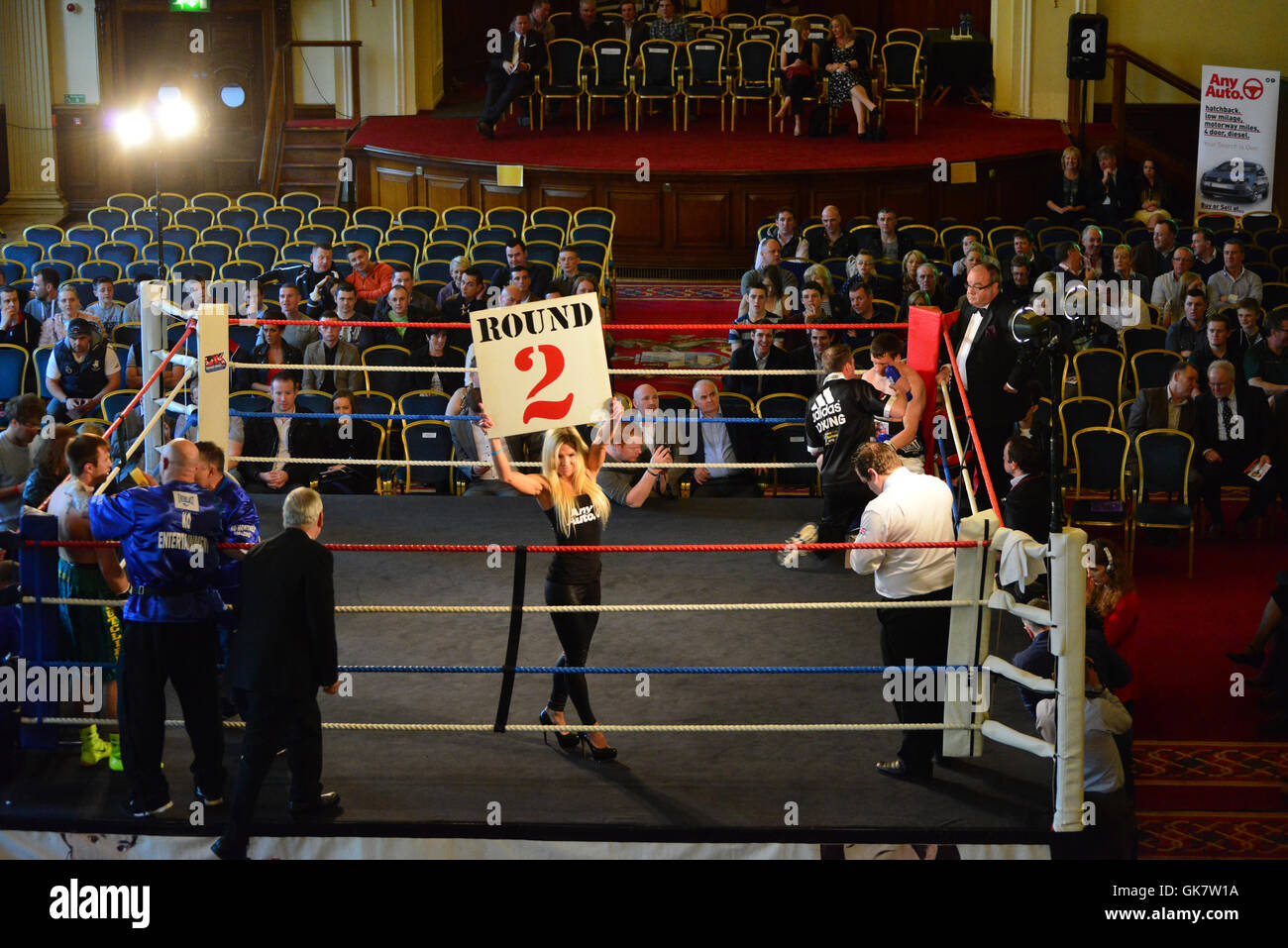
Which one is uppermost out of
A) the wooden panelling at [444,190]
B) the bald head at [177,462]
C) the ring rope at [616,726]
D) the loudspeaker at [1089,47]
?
the loudspeaker at [1089,47]

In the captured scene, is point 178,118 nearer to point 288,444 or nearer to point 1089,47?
point 288,444

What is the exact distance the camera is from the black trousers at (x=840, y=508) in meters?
6.77

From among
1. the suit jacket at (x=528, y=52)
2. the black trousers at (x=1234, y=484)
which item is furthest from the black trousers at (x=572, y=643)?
the suit jacket at (x=528, y=52)

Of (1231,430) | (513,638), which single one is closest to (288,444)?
(513,638)

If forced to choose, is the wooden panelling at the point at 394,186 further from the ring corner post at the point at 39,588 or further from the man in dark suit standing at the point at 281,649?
the man in dark suit standing at the point at 281,649

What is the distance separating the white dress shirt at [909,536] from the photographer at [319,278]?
22.2 feet

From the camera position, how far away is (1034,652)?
5.31m

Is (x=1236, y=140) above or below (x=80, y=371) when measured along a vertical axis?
above

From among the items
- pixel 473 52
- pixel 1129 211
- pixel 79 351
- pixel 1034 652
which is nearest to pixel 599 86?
pixel 473 52

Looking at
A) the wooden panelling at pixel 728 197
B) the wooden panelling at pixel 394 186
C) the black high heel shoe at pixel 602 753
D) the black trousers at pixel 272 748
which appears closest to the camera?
the black trousers at pixel 272 748

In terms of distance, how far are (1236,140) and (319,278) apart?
8.70 metres

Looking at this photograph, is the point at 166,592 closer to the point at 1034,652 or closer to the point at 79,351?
the point at 1034,652

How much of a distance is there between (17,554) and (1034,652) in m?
3.64

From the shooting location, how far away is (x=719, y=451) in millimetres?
8422
